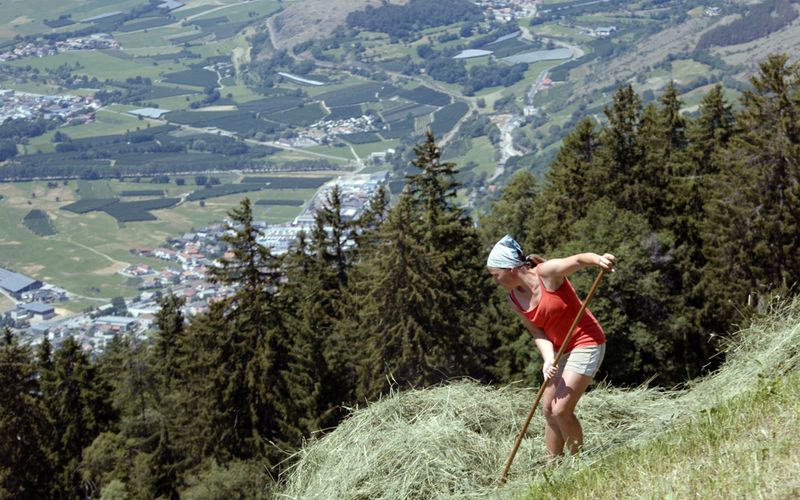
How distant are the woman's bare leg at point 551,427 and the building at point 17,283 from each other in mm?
103538

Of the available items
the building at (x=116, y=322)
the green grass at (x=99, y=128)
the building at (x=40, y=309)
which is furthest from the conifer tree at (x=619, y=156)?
the green grass at (x=99, y=128)

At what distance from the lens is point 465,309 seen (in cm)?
2880

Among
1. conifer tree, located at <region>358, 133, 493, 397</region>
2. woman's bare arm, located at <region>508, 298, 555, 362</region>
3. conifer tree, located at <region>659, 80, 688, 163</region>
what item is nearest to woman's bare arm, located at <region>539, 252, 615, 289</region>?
woman's bare arm, located at <region>508, 298, 555, 362</region>

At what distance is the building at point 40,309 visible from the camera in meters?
92.9

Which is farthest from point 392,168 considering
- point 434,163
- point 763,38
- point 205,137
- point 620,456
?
point 620,456

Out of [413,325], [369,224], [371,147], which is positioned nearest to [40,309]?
[369,224]

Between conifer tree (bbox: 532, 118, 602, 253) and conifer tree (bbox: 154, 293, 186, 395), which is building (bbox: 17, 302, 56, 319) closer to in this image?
conifer tree (bbox: 154, 293, 186, 395)

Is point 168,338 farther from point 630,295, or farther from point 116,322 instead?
point 116,322

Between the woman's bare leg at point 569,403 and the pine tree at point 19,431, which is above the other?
the woman's bare leg at point 569,403

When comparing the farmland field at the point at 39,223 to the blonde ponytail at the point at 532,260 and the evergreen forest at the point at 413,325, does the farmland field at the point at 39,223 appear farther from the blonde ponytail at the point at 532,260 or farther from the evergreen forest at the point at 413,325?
the blonde ponytail at the point at 532,260

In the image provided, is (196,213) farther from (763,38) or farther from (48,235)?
(763,38)

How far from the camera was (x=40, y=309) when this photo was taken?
93812mm

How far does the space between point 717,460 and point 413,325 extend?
18261 millimetres

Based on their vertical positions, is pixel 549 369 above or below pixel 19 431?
above
